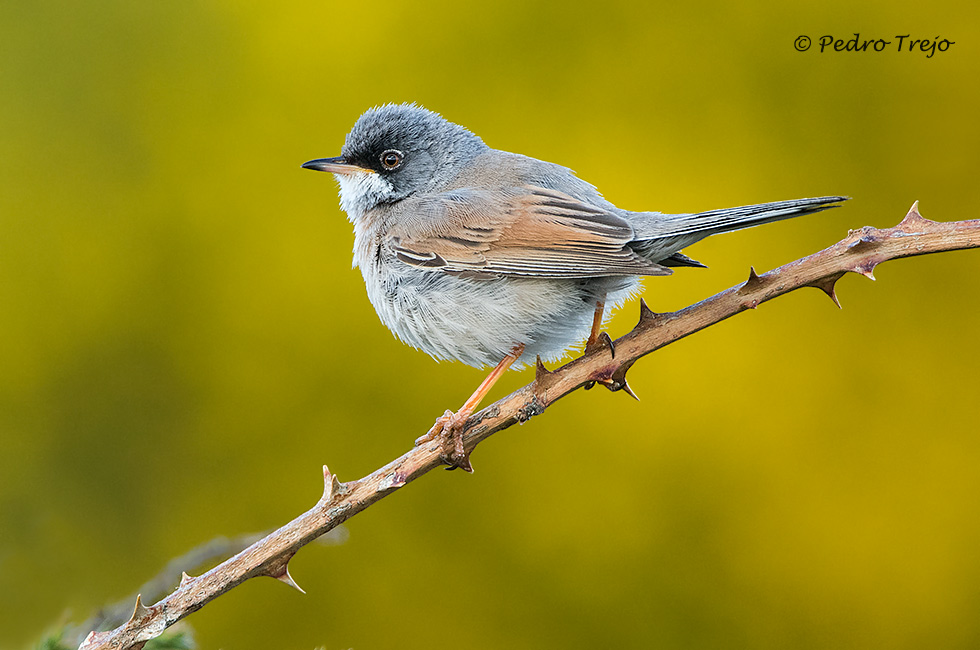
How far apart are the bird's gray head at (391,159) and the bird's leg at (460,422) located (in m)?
0.96

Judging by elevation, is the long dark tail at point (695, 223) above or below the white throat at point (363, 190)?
above

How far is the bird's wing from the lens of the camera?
3043 mm

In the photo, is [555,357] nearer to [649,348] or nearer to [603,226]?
[603,226]

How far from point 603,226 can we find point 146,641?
197 centimetres

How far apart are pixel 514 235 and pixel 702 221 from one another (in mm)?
800

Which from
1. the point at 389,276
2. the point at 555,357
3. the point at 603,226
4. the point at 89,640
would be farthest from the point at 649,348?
the point at 89,640

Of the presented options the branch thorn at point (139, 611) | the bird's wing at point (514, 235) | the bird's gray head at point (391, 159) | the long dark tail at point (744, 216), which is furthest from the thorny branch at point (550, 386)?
the bird's gray head at point (391, 159)

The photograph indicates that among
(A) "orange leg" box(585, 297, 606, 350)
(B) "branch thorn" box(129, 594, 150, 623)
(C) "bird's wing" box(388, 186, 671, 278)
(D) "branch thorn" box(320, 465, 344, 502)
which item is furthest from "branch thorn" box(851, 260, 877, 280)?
(B) "branch thorn" box(129, 594, 150, 623)

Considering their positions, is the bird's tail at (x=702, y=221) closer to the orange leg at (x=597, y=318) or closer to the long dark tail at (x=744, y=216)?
the long dark tail at (x=744, y=216)

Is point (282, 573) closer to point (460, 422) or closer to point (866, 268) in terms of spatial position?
point (460, 422)

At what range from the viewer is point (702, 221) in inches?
110

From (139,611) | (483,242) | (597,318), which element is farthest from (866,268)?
(139,611)

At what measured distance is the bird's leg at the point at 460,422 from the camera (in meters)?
2.61

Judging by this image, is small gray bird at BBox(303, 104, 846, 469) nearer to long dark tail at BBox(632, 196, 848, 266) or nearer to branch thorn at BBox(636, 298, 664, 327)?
long dark tail at BBox(632, 196, 848, 266)
